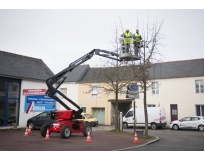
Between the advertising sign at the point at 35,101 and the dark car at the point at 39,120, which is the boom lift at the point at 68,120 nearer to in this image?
the dark car at the point at 39,120

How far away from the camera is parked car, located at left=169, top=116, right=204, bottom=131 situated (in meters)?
21.8

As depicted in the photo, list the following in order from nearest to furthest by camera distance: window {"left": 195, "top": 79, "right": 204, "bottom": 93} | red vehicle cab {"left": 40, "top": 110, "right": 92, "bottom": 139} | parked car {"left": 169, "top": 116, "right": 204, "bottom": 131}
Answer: red vehicle cab {"left": 40, "top": 110, "right": 92, "bottom": 139} < parked car {"left": 169, "top": 116, "right": 204, "bottom": 131} < window {"left": 195, "top": 79, "right": 204, "bottom": 93}

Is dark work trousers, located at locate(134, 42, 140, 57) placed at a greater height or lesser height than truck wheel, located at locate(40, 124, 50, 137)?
greater

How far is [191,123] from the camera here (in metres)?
22.3

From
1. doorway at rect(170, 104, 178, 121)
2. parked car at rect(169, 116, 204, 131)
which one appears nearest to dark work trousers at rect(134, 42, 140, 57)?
parked car at rect(169, 116, 204, 131)

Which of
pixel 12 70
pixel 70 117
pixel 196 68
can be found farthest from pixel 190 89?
pixel 12 70

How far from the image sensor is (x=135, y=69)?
656 inches

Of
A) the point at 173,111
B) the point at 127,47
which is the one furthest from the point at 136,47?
the point at 173,111

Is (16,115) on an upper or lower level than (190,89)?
lower

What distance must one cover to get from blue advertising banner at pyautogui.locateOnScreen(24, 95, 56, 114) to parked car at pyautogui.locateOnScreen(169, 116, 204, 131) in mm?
11804

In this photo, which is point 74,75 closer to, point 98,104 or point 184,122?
point 98,104

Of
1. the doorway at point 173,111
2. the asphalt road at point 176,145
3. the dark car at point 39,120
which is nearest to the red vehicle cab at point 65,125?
the dark car at point 39,120

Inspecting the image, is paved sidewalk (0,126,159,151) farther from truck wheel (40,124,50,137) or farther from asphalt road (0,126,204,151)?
truck wheel (40,124,50,137)
